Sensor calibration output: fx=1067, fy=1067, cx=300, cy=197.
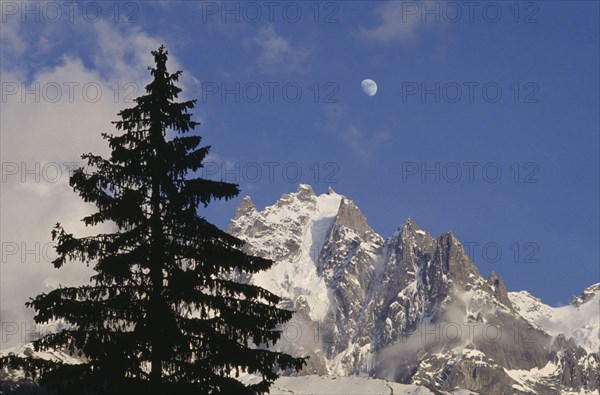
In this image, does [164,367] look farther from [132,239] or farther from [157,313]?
[132,239]

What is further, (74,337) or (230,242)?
(230,242)

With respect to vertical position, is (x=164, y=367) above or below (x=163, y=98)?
below

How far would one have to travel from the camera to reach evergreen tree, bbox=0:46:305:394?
1124 inches

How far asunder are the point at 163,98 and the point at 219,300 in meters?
6.23

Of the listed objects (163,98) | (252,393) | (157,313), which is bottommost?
(252,393)

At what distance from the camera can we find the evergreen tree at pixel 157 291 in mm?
28547

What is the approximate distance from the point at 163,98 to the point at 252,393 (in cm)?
891

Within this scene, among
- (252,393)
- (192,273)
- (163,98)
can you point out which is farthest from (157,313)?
(163,98)

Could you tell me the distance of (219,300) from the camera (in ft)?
97.1

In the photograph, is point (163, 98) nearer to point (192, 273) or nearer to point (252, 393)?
point (192, 273)

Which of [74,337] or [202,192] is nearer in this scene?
[74,337]

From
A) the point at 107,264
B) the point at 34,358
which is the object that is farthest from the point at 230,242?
the point at 34,358

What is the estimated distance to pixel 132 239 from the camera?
2978 cm

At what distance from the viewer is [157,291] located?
29.5 meters
